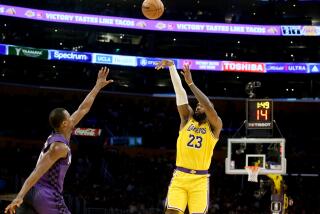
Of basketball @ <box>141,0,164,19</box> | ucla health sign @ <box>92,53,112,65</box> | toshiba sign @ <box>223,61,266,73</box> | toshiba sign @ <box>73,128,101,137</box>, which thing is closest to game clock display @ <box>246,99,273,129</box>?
basketball @ <box>141,0,164,19</box>

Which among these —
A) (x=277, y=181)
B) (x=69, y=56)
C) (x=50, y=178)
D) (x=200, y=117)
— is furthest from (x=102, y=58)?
(x=50, y=178)

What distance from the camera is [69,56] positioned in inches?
1262

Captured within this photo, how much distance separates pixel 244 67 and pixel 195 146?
2599 cm

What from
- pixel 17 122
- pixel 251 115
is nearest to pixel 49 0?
pixel 17 122

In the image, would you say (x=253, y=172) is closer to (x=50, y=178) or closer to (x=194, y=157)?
(x=194, y=157)

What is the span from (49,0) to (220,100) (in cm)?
1225

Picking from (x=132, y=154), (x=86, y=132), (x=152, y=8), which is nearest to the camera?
(x=152, y=8)

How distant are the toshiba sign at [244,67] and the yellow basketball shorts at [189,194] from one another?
1019 inches

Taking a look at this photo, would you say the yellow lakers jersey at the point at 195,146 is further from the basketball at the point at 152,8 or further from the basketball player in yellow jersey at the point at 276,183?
the basketball player in yellow jersey at the point at 276,183

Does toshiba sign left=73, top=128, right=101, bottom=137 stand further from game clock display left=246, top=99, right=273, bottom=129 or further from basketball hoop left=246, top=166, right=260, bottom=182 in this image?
basketball hoop left=246, top=166, right=260, bottom=182

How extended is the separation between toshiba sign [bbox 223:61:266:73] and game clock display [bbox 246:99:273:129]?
1533 cm

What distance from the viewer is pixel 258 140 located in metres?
17.8

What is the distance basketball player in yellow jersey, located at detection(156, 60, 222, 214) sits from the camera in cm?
762

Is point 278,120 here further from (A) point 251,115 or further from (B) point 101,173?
(A) point 251,115
